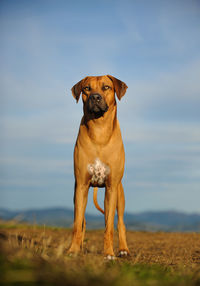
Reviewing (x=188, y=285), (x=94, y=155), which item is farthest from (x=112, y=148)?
(x=188, y=285)

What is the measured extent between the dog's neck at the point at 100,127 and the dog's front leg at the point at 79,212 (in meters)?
0.88

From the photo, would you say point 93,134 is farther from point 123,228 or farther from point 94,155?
point 123,228

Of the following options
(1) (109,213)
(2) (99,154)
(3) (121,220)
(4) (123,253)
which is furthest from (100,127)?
(4) (123,253)

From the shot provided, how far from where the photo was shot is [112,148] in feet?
19.9

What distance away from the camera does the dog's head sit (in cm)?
573

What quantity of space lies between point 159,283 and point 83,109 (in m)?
4.03

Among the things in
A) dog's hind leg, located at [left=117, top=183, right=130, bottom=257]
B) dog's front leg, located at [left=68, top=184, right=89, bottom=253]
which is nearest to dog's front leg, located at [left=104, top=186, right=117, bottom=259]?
dog's front leg, located at [left=68, top=184, right=89, bottom=253]

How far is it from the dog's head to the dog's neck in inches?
3.5

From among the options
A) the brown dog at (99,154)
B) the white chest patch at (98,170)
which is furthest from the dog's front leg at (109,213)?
the white chest patch at (98,170)

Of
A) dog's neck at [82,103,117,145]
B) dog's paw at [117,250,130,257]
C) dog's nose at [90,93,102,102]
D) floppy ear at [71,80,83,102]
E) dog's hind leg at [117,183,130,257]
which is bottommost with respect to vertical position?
dog's paw at [117,250,130,257]

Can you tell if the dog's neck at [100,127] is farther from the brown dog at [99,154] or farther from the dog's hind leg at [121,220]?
the dog's hind leg at [121,220]

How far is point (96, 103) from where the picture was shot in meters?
5.70

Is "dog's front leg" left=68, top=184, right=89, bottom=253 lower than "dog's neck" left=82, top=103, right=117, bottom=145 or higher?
lower

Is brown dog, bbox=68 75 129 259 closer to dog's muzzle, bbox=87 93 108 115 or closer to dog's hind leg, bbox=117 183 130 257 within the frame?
dog's muzzle, bbox=87 93 108 115
